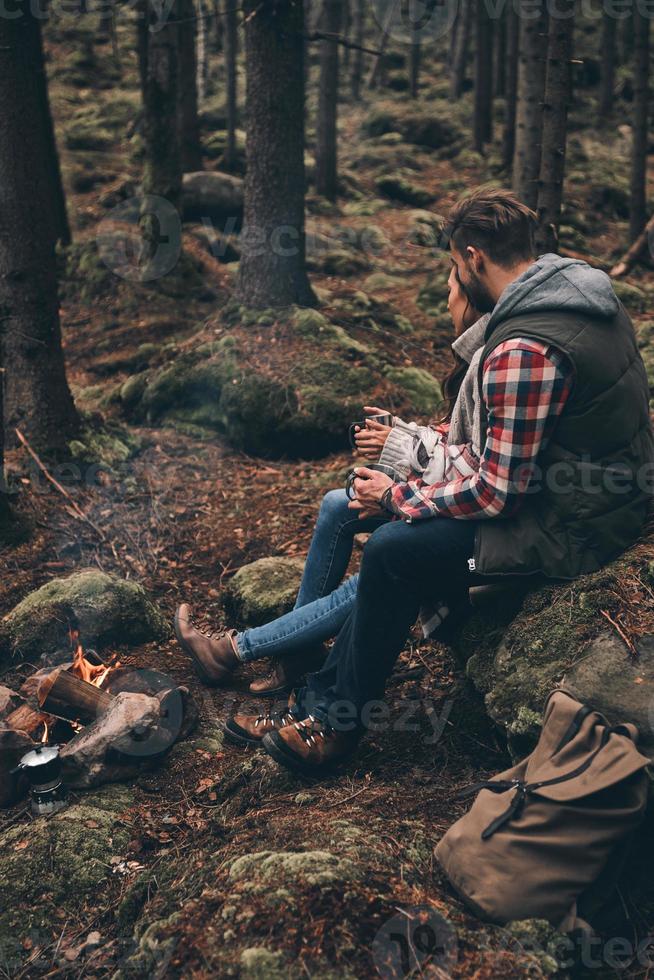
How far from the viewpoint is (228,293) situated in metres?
10.7

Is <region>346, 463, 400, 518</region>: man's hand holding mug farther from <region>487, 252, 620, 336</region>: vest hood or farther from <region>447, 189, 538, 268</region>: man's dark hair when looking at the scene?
<region>447, 189, 538, 268</region>: man's dark hair

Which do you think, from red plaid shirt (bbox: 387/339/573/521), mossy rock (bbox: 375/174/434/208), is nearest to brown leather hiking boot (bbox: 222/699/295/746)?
red plaid shirt (bbox: 387/339/573/521)

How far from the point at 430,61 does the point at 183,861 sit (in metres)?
36.1

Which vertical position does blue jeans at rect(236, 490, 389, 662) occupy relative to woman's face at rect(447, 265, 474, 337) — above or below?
below

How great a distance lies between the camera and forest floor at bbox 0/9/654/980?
2.65 meters

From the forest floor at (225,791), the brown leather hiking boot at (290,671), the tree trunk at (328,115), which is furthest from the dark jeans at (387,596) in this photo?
the tree trunk at (328,115)

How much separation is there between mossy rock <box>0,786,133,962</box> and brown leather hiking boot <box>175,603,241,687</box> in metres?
0.91

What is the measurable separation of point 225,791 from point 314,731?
530mm

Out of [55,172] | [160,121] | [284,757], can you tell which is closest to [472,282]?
[284,757]

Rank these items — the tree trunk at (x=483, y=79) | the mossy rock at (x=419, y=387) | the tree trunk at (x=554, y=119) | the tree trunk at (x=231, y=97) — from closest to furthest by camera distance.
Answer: the tree trunk at (x=554, y=119)
the mossy rock at (x=419, y=387)
the tree trunk at (x=231, y=97)
the tree trunk at (x=483, y=79)

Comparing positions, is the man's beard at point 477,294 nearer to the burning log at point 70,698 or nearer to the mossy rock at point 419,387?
the burning log at point 70,698

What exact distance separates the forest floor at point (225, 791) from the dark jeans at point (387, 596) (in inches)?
14.1

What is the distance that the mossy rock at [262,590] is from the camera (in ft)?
16.5

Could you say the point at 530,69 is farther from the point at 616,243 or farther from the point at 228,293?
the point at 228,293
